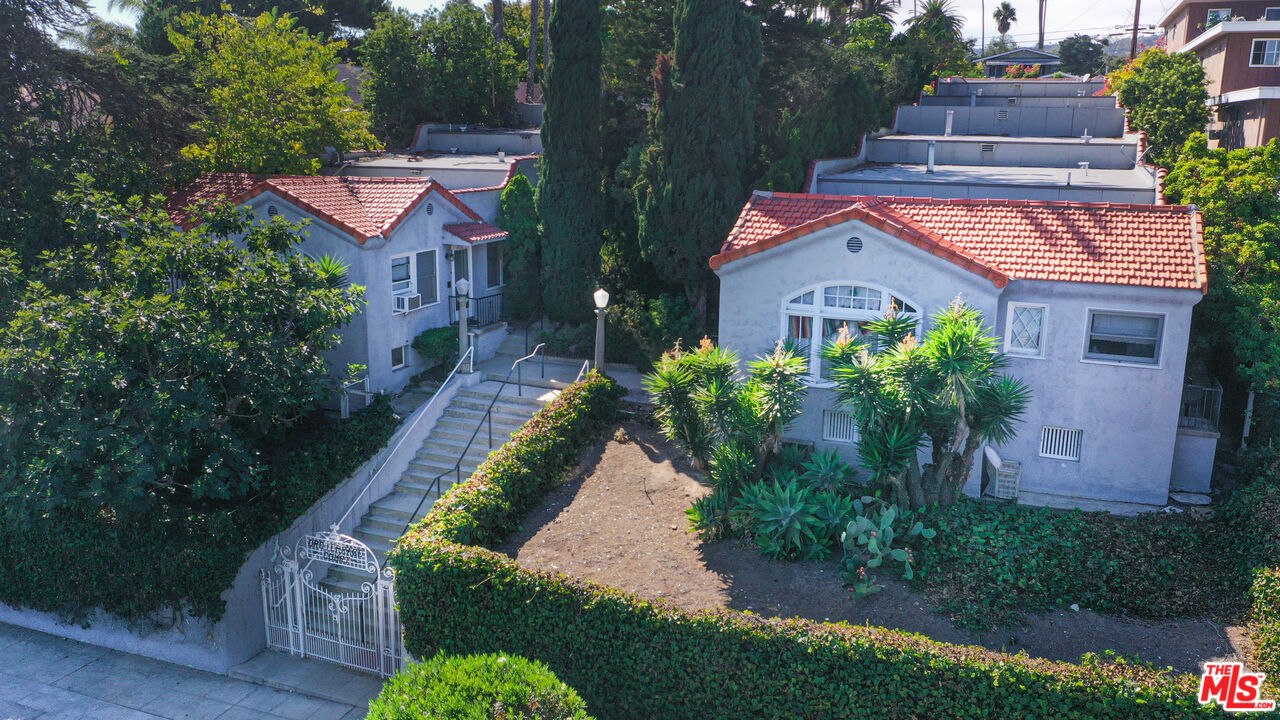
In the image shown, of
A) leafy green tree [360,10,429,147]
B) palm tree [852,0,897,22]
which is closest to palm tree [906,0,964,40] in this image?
palm tree [852,0,897,22]

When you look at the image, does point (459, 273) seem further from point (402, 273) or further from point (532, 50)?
point (532, 50)


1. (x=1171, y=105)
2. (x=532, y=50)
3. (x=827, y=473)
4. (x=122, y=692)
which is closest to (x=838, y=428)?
(x=827, y=473)

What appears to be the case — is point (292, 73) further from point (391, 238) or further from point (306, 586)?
point (306, 586)

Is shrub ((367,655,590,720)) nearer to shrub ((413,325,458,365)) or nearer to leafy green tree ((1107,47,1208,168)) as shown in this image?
shrub ((413,325,458,365))

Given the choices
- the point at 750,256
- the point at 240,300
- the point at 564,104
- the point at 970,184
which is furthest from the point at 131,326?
the point at 970,184

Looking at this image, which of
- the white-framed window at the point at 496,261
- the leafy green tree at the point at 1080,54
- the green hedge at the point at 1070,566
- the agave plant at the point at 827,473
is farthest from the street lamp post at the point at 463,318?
the leafy green tree at the point at 1080,54

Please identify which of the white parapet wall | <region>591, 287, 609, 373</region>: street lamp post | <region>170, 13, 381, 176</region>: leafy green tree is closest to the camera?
the white parapet wall
